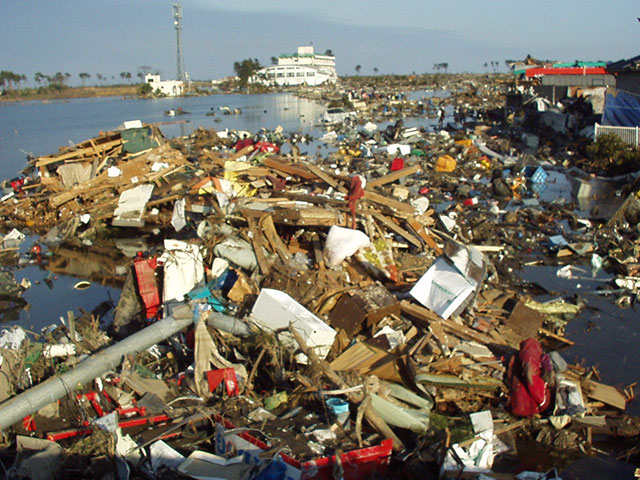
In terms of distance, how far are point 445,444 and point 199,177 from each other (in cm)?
964

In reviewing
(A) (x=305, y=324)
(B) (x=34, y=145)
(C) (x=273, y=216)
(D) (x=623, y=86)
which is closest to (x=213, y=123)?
(B) (x=34, y=145)

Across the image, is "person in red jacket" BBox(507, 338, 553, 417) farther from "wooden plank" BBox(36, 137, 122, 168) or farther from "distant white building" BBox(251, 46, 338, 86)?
"distant white building" BBox(251, 46, 338, 86)

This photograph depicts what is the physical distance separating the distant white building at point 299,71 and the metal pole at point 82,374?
346ft

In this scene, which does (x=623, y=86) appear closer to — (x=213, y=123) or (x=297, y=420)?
(x=297, y=420)

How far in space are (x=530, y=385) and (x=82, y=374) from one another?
14.9 feet

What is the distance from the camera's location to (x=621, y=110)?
17.0 metres

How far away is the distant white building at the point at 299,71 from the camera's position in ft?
353

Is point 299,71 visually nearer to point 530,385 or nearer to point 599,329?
point 599,329

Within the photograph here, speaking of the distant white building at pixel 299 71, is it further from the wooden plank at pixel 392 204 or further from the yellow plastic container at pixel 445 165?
the wooden plank at pixel 392 204

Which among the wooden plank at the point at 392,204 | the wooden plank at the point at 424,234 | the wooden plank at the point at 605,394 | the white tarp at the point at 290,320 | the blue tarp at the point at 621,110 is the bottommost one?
the wooden plank at the point at 605,394

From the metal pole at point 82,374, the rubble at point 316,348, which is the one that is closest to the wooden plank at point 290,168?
the rubble at point 316,348

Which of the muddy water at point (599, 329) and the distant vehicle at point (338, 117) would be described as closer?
the muddy water at point (599, 329)

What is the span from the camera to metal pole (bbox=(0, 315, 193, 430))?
A: 4602 mm

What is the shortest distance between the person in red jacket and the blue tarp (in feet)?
49.7
